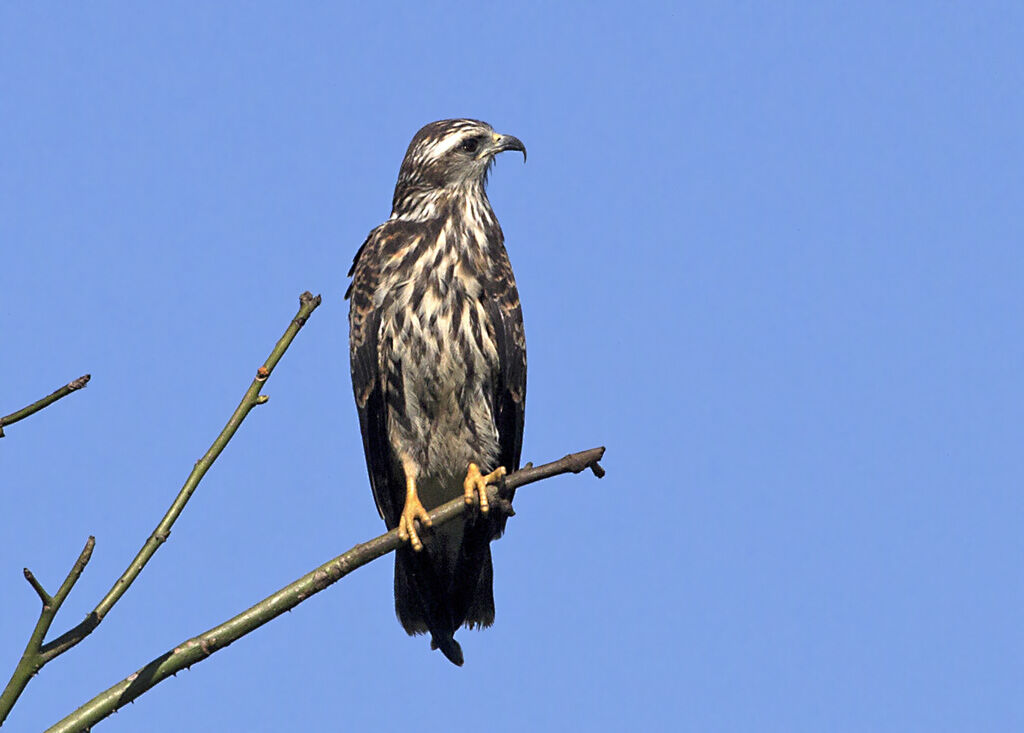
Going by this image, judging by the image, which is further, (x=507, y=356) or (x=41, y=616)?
(x=507, y=356)

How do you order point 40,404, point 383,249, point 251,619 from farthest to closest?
point 383,249 → point 251,619 → point 40,404

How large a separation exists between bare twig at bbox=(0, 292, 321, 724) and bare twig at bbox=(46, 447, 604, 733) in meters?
0.20

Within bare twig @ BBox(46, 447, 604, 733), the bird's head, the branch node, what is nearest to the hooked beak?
the bird's head

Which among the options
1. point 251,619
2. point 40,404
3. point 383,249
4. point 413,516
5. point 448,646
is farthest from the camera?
point 383,249

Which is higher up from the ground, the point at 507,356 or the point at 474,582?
the point at 507,356

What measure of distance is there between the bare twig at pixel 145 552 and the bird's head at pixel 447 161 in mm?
3901

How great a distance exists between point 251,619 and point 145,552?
43 centimetres

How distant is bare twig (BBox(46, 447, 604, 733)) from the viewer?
3348mm

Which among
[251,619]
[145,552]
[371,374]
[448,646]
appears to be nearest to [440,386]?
[371,374]

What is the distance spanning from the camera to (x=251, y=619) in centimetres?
374

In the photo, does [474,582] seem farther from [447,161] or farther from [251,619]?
[251,619]

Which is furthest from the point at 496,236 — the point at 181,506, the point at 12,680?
the point at 12,680

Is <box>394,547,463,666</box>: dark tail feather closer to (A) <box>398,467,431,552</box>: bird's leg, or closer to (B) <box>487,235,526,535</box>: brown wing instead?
(A) <box>398,467,431,552</box>: bird's leg

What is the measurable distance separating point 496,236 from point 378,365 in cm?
106
